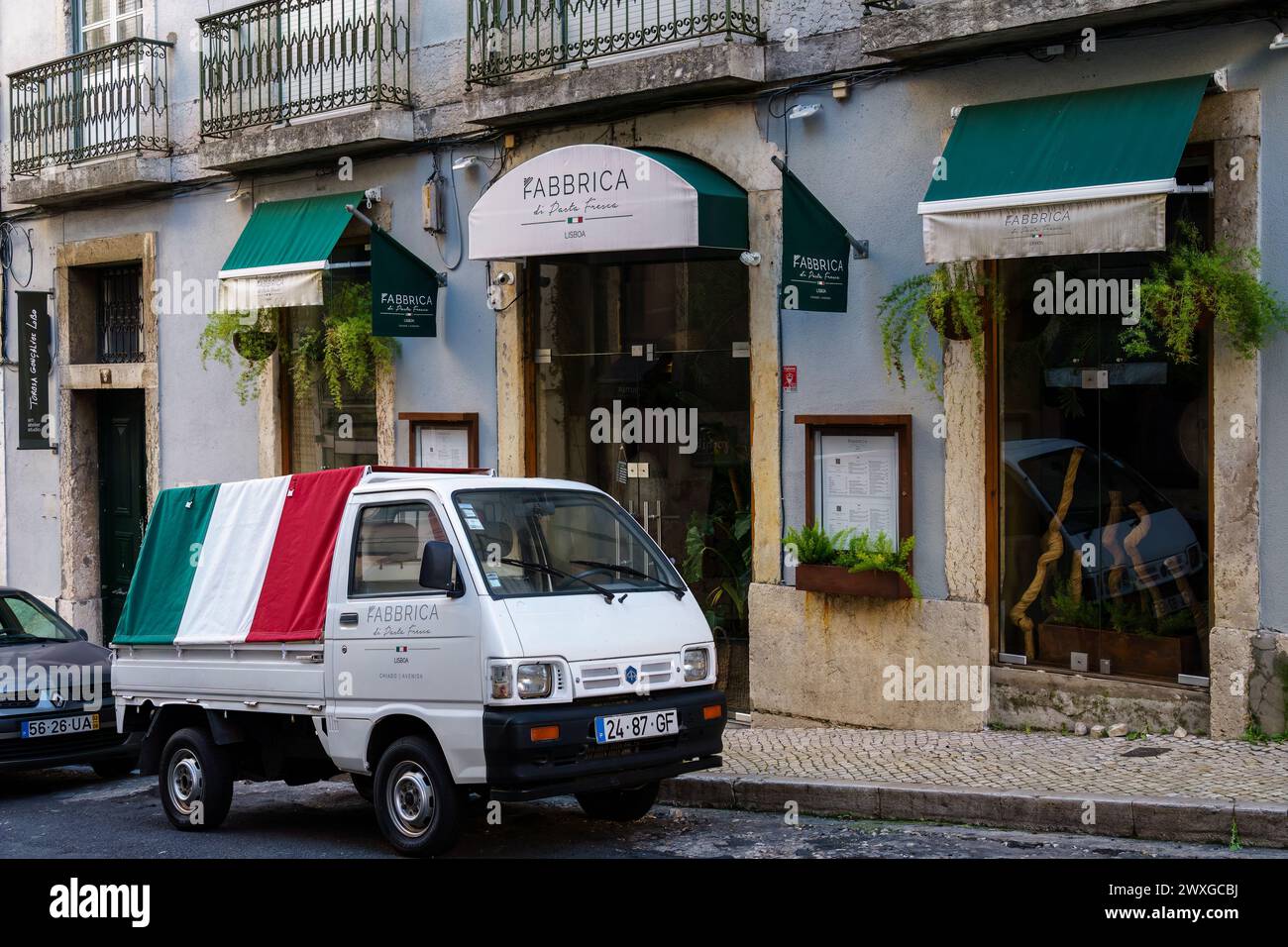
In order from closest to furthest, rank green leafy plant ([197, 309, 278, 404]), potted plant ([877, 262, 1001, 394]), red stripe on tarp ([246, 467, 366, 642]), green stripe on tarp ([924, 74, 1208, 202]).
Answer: red stripe on tarp ([246, 467, 366, 642]) → green stripe on tarp ([924, 74, 1208, 202]) → potted plant ([877, 262, 1001, 394]) → green leafy plant ([197, 309, 278, 404])

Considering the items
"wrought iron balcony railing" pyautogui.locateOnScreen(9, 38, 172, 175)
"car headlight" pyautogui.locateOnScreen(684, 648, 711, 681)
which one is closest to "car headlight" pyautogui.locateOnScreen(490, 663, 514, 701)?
"car headlight" pyautogui.locateOnScreen(684, 648, 711, 681)

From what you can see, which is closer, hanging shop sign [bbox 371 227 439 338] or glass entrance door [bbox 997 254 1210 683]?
glass entrance door [bbox 997 254 1210 683]

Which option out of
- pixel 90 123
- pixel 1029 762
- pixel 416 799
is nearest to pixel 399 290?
pixel 90 123

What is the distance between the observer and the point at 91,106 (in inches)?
698

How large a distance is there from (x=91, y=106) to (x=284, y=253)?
4.69m

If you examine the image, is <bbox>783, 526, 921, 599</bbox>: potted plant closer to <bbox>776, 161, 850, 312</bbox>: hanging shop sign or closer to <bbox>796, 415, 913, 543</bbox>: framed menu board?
<bbox>796, 415, 913, 543</bbox>: framed menu board

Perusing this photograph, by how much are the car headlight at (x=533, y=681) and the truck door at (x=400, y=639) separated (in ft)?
0.69

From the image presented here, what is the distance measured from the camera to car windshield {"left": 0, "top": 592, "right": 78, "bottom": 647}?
12.0 m

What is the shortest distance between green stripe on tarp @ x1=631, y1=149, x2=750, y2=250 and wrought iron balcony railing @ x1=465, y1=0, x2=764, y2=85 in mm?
994

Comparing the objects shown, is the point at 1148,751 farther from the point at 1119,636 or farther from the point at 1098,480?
the point at 1098,480

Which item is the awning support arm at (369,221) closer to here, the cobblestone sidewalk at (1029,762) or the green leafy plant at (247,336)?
the green leafy plant at (247,336)

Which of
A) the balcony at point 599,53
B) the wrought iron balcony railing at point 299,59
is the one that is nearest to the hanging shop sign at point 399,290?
the balcony at point 599,53

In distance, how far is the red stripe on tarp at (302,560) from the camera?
856 centimetres

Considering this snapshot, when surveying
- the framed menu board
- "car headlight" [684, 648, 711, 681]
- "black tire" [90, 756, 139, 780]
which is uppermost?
the framed menu board
